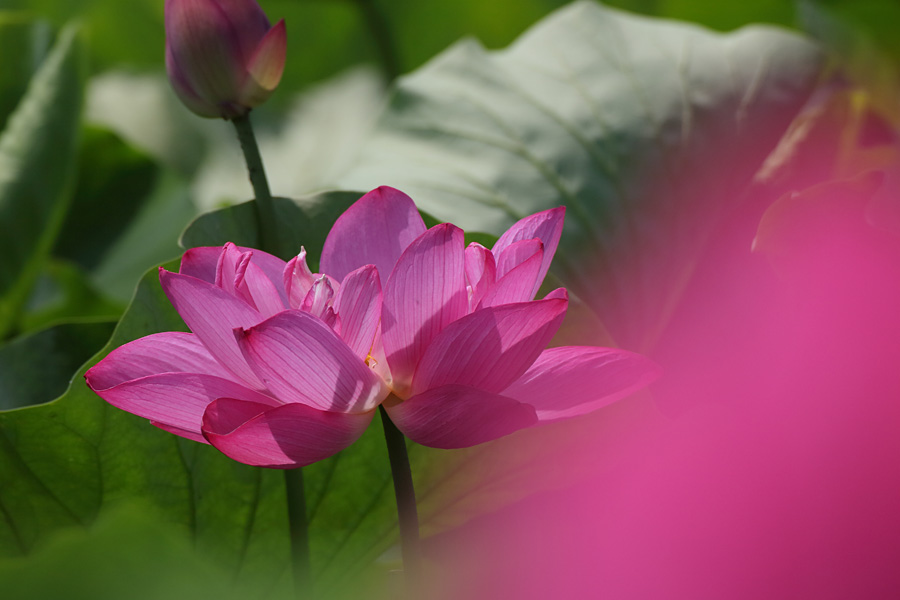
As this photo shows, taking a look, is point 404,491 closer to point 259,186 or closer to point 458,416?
point 458,416

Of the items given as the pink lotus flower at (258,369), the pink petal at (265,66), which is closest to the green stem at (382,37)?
the pink petal at (265,66)

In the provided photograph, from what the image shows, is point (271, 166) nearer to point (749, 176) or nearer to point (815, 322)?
point (749, 176)

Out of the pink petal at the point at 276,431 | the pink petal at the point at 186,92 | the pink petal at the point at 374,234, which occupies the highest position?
the pink petal at the point at 186,92

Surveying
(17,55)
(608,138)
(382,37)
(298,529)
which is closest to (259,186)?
(298,529)

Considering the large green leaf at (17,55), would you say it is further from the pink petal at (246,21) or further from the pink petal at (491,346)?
the pink petal at (491,346)

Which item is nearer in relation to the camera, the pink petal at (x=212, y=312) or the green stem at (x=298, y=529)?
the pink petal at (x=212, y=312)

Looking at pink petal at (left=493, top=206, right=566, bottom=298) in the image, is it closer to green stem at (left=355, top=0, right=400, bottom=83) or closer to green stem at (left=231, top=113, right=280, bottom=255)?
green stem at (left=231, top=113, right=280, bottom=255)
